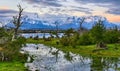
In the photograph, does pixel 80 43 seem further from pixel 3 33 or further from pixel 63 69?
pixel 63 69

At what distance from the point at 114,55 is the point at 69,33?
77.6 metres

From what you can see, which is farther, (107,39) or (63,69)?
(107,39)

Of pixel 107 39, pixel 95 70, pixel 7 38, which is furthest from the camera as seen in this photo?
pixel 107 39

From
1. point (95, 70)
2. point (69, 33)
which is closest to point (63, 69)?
point (95, 70)

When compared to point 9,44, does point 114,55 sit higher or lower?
lower

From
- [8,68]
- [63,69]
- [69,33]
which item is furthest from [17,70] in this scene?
[69,33]

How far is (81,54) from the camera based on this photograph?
118 metres

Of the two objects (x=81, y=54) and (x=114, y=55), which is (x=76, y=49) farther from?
(x=114, y=55)

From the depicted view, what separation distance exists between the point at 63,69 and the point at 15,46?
23917 mm

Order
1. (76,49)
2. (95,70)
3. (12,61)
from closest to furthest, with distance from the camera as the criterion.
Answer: (95,70)
(12,61)
(76,49)

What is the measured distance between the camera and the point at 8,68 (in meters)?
72.2

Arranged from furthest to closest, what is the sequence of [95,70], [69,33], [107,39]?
[69,33] → [107,39] → [95,70]

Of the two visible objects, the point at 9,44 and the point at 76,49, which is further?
the point at 76,49

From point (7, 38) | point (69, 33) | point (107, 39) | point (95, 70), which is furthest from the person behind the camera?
point (69, 33)
